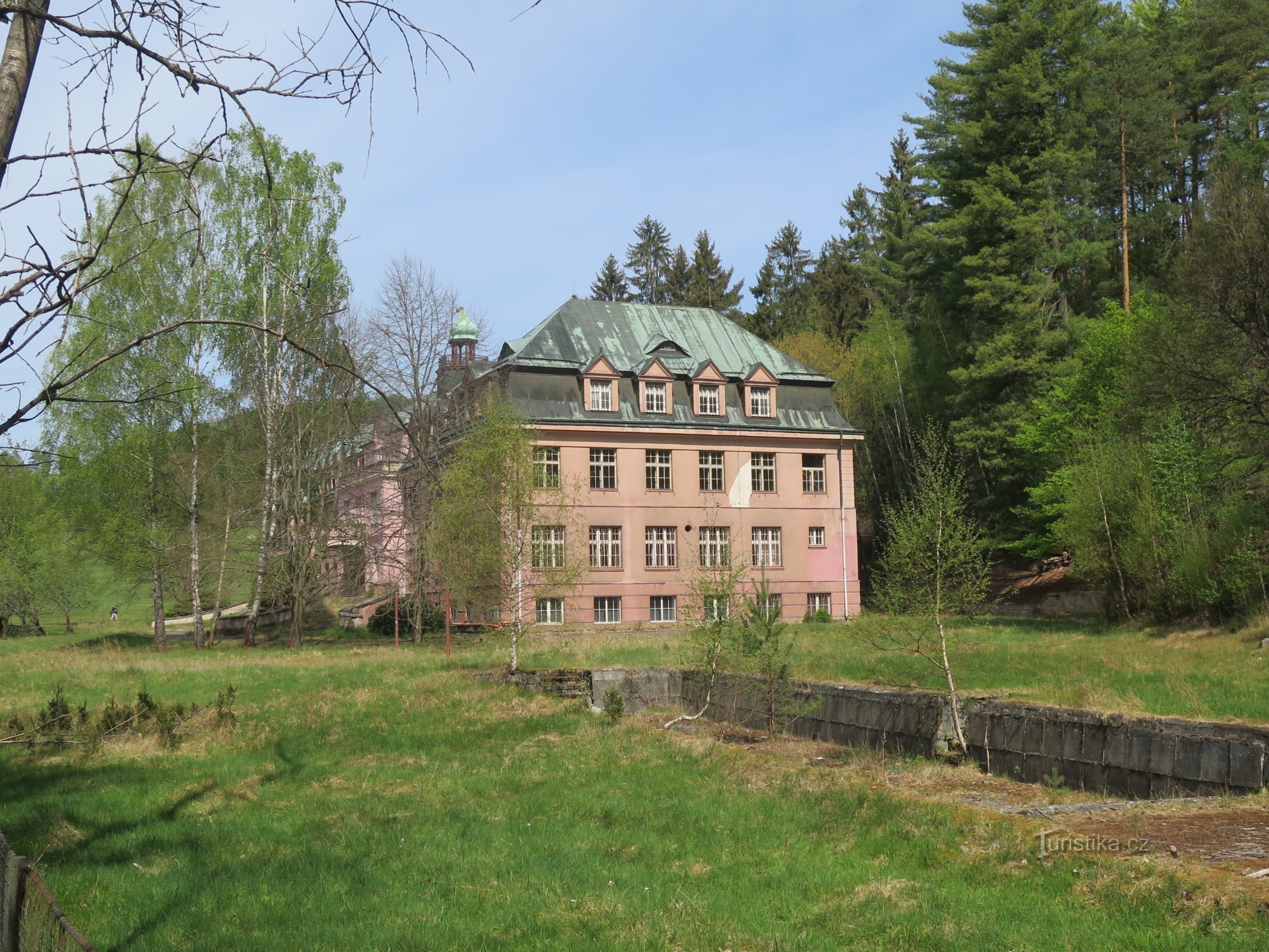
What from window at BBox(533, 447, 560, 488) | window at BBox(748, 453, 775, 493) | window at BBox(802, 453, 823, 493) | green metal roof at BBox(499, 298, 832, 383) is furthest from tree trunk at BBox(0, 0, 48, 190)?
window at BBox(802, 453, 823, 493)

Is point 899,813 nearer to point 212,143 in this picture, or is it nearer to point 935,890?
point 935,890

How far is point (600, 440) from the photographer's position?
1661 inches

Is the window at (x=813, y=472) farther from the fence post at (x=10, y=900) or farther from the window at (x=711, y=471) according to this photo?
the fence post at (x=10, y=900)

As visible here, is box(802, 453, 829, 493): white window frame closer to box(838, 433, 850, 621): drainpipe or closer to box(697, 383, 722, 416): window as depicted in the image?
box(838, 433, 850, 621): drainpipe

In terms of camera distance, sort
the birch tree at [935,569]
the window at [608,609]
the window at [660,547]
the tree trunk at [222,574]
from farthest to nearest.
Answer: the window at [660,547] → the window at [608,609] → the tree trunk at [222,574] → the birch tree at [935,569]

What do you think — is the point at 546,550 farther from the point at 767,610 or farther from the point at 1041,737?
the point at 1041,737

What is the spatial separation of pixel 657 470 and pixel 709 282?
38.6 m

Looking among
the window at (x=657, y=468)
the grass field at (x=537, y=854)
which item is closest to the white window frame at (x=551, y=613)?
the window at (x=657, y=468)

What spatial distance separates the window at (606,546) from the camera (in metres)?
41.4

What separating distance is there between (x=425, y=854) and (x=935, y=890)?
15.1 feet

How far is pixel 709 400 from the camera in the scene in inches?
1757

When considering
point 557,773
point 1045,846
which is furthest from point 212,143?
point 557,773

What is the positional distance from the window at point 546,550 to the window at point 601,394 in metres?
17.2

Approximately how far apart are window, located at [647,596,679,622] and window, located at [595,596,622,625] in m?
1.25
